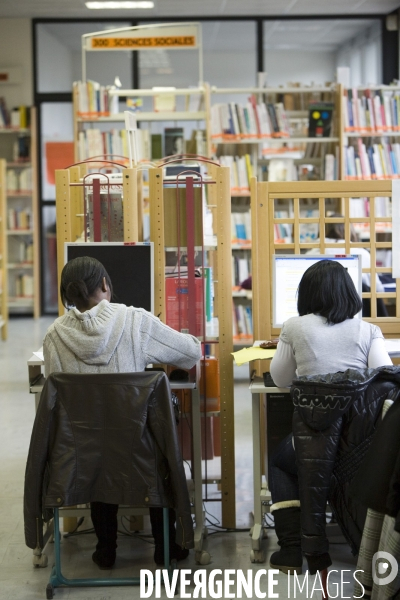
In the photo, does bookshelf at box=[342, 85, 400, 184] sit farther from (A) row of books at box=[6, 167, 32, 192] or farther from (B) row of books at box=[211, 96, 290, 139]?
(A) row of books at box=[6, 167, 32, 192]

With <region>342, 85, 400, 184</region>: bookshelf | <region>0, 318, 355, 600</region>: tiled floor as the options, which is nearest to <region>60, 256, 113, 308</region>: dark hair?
<region>0, 318, 355, 600</region>: tiled floor

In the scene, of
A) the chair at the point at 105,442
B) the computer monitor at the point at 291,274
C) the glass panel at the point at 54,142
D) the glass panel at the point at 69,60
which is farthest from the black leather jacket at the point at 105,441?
the glass panel at the point at 69,60

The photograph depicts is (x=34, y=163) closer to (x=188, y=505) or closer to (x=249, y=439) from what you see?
(x=249, y=439)

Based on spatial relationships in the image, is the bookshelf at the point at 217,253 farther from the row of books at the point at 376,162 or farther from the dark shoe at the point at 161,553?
the row of books at the point at 376,162

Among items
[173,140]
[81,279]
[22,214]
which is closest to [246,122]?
[173,140]

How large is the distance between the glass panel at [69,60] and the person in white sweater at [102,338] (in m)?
7.49

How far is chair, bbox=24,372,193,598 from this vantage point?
267 centimetres

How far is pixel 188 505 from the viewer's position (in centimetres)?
274

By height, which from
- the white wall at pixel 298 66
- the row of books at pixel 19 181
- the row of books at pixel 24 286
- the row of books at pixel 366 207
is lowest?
the row of books at pixel 24 286

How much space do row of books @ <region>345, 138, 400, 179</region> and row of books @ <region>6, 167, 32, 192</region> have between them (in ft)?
13.8

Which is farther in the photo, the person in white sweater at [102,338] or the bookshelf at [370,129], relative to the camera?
the bookshelf at [370,129]

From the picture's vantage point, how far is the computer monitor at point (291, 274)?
3438mm

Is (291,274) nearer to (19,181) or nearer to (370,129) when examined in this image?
(370,129)

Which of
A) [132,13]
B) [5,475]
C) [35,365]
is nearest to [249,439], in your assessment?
[5,475]
